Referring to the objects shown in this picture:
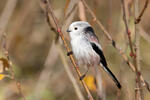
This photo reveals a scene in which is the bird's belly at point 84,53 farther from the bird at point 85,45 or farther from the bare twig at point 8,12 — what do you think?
the bare twig at point 8,12

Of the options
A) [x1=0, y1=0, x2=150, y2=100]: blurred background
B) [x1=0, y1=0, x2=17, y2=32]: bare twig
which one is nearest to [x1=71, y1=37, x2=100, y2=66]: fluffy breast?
[x1=0, y1=0, x2=17, y2=32]: bare twig

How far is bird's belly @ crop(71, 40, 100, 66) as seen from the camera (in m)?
3.31

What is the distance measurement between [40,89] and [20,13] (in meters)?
2.08

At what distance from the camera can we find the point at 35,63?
597 centimetres

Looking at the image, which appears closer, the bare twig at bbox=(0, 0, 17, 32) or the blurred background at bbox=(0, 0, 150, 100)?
the bare twig at bbox=(0, 0, 17, 32)

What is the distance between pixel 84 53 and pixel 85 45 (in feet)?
0.31

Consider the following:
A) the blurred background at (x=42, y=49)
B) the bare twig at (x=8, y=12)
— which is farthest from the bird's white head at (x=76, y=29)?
the blurred background at (x=42, y=49)

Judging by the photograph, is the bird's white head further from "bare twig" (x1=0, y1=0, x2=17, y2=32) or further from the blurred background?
the blurred background

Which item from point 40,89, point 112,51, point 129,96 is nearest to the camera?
point 129,96

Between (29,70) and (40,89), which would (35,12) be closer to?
(29,70)

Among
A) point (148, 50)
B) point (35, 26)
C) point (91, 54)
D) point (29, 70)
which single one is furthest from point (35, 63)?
point (91, 54)

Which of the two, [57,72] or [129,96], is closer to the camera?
[129,96]

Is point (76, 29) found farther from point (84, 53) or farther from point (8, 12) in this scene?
point (8, 12)

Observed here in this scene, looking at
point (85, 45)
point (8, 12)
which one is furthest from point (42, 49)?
point (85, 45)
